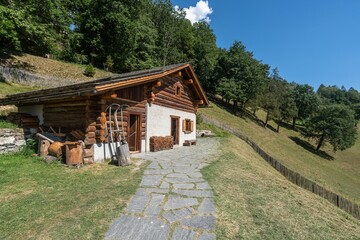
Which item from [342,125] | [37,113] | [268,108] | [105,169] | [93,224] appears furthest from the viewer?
[268,108]

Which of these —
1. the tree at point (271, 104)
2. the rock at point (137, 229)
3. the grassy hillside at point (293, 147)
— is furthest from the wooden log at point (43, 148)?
the tree at point (271, 104)

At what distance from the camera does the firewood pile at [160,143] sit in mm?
11859

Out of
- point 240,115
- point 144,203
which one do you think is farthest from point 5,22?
point 240,115

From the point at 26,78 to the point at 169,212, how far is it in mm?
19393

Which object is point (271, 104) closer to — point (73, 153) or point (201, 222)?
point (73, 153)

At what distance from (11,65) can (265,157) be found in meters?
21.4

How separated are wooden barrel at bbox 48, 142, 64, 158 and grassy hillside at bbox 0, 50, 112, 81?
14.7 metres

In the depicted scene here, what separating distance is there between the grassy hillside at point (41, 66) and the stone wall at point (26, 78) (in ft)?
3.32

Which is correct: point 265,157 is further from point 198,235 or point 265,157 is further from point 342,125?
point 342,125

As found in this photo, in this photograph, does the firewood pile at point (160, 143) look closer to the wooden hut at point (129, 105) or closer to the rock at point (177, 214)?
the wooden hut at point (129, 105)

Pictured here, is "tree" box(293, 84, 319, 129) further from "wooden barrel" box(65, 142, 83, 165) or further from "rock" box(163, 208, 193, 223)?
"rock" box(163, 208, 193, 223)

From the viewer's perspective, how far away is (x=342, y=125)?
39031 millimetres

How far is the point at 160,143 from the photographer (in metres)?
12.3

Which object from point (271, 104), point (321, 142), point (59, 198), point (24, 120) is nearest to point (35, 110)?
point (24, 120)
